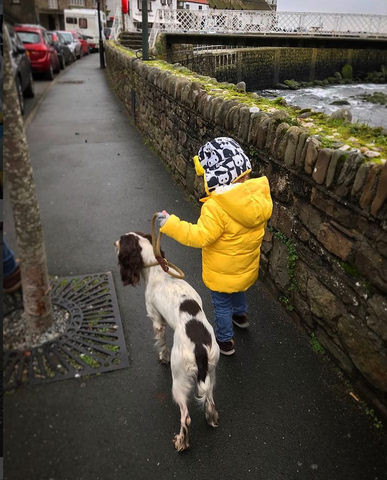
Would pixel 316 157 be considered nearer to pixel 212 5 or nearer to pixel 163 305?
pixel 163 305

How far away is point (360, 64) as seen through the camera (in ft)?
140

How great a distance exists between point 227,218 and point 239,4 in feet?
219

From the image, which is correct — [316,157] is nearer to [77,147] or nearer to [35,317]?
[35,317]

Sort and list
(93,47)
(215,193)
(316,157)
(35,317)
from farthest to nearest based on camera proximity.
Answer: (93,47)
(35,317)
(316,157)
(215,193)

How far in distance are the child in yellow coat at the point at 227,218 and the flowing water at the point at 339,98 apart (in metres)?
17.3

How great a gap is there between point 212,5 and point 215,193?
62.5m

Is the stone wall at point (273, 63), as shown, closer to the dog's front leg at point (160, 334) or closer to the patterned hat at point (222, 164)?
the patterned hat at point (222, 164)

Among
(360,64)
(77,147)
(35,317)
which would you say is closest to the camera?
(35,317)

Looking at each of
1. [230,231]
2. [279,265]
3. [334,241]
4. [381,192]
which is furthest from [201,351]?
[279,265]

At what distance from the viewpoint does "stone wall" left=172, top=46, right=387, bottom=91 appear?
2912 cm

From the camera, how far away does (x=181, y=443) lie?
8.57ft

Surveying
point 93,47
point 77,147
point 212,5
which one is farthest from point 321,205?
point 212,5

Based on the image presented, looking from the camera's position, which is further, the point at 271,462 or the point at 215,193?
the point at 215,193

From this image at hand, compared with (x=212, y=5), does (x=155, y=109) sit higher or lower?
lower
